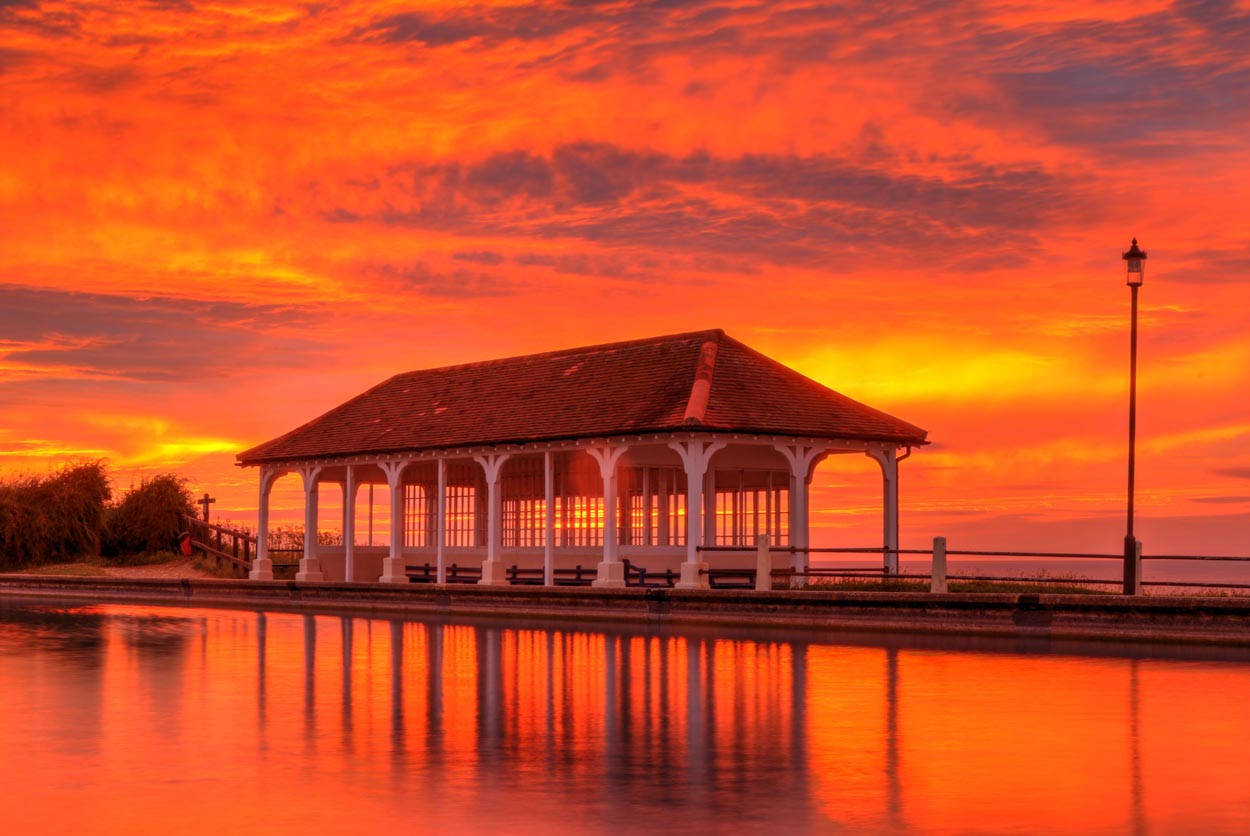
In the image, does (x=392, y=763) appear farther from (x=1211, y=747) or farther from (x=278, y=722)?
(x=1211, y=747)

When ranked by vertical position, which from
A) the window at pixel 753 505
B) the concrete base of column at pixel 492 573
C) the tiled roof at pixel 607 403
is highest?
the tiled roof at pixel 607 403

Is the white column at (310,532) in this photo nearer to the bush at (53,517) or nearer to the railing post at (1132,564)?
the bush at (53,517)

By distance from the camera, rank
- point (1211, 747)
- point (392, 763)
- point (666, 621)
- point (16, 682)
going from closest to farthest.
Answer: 1. point (392, 763)
2. point (1211, 747)
3. point (16, 682)
4. point (666, 621)

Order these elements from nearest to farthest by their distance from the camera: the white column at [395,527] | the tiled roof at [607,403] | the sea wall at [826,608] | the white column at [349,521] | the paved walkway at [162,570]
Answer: the sea wall at [826,608]
the tiled roof at [607,403]
the white column at [395,527]
the white column at [349,521]
the paved walkway at [162,570]

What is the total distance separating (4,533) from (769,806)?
5617cm

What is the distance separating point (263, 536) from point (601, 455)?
16.6 meters

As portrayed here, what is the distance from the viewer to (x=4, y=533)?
2362 inches

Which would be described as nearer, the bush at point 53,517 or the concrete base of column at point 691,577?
the concrete base of column at point 691,577

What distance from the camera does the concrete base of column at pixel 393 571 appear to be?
4247cm

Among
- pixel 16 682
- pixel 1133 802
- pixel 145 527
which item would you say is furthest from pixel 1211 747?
pixel 145 527

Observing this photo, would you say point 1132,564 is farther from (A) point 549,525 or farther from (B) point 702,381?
(A) point 549,525

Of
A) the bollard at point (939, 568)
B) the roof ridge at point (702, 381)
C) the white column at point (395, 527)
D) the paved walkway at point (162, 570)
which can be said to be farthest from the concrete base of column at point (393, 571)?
the bollard at point (939, 568)

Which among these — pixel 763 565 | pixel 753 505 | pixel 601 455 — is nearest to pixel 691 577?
pixel 763 565

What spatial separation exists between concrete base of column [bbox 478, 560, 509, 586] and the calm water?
49.2 ft
